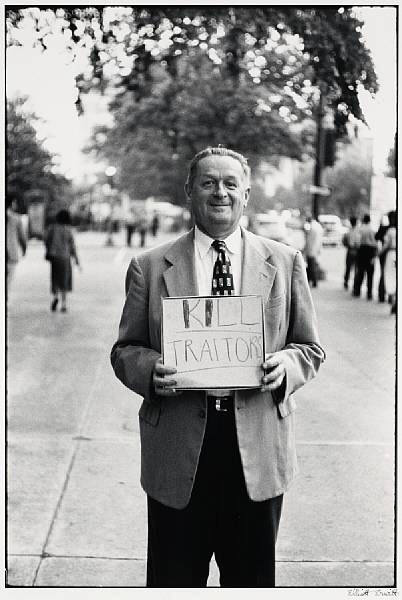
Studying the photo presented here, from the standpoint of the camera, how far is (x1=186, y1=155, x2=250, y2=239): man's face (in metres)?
2.60

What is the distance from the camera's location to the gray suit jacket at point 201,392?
2.63 metres

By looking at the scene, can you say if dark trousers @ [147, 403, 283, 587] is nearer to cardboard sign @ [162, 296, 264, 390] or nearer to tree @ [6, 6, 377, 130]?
cardboard sign @ [162, 296, 264, 390]

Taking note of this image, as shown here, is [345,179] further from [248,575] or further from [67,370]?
[67,370]

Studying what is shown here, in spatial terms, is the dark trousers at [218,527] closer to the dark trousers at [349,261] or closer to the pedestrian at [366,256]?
the pedestrian at [366,256]

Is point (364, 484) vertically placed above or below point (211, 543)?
below

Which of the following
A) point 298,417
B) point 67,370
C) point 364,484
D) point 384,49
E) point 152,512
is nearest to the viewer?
point 152,512

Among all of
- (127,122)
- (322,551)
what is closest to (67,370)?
(127,122)

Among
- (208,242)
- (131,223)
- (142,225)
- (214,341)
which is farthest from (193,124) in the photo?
(131,223)

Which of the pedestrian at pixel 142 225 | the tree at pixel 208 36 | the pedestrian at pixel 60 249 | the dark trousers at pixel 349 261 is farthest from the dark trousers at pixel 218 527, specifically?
the pedestrian at pixel 142 225

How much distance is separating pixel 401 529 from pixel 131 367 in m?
1.42

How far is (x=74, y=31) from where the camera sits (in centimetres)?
371

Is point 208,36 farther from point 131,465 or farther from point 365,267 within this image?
point 131,465

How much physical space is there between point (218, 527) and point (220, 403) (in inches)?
16.9

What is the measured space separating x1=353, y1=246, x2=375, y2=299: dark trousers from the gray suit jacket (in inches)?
87.2
